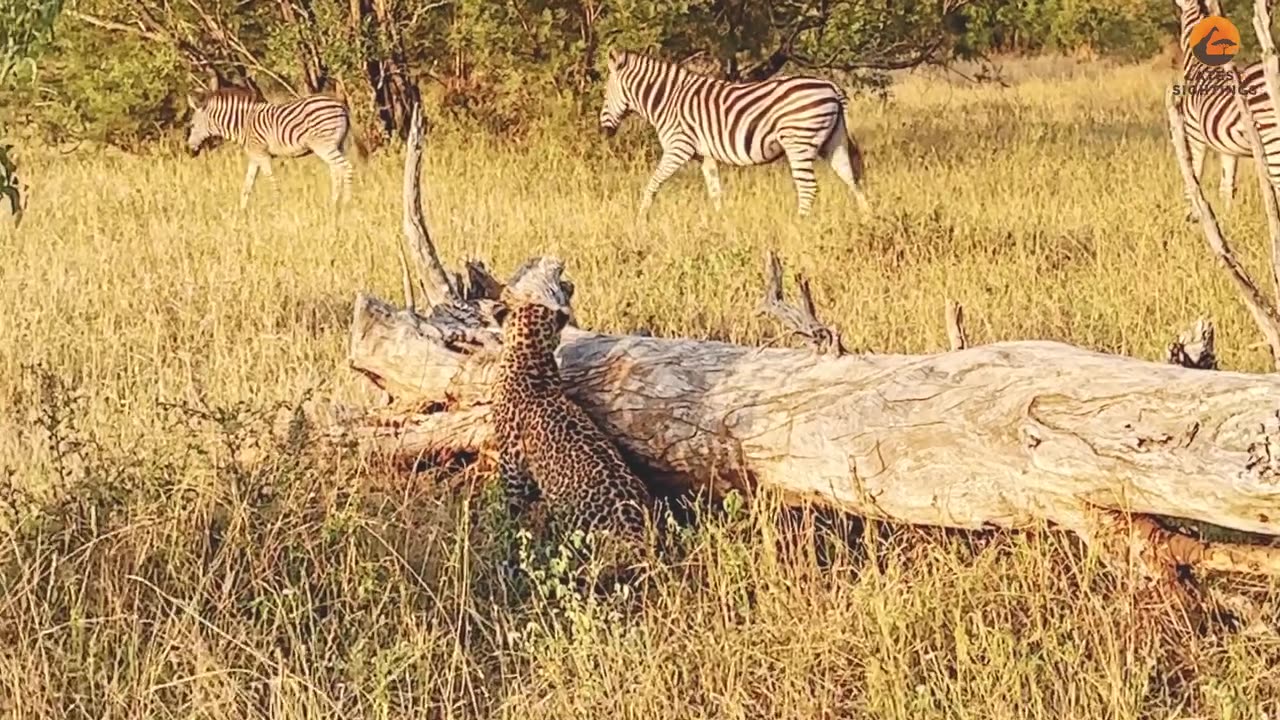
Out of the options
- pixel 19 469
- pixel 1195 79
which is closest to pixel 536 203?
pixel 1195 79

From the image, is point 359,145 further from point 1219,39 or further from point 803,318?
point 803,318

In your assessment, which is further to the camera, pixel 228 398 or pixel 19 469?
pixel 228 398

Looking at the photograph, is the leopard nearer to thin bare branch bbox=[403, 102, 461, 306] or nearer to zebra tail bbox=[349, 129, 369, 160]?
thin bare branch bbox=[403, 102, 461, 306]

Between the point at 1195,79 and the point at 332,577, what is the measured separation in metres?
10.2

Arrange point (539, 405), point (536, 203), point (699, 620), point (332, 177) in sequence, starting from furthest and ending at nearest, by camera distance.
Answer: point (332, 177), point (536, 203), point (539, 405), point (699, 620)

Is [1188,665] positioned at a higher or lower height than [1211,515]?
lower

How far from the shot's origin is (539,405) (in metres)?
4.87

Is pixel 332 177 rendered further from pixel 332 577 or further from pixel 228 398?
pixel 332 577

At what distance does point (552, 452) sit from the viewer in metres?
4.72

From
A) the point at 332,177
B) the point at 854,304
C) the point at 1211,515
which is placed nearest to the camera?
the point at 1211,515

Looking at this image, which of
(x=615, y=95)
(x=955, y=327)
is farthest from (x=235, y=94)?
(x=955, y=327)

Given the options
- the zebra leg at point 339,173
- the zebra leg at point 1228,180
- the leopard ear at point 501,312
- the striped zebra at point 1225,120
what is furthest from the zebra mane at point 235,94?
the leopard ear at point 501,312

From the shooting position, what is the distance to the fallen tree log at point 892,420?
3756 mm

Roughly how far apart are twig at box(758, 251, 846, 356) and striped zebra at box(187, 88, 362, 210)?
27.7ft
